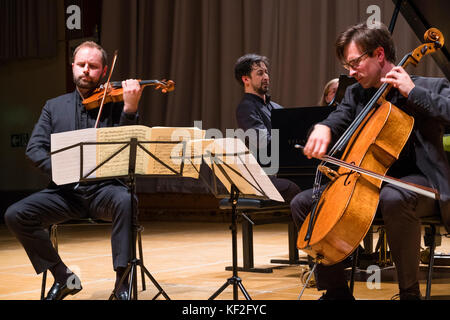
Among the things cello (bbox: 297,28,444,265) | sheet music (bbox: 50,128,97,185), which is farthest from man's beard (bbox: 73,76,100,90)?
cello (bbox: 297,28,444,265)

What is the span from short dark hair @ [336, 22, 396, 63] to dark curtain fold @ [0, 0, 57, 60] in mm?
6461

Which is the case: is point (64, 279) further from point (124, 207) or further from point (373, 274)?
point (373, 274)

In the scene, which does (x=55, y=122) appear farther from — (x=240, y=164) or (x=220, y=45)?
(x=220, y=45)

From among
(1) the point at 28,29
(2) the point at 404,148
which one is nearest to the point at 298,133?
(2) the point at 404,148

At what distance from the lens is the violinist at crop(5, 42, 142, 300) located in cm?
295

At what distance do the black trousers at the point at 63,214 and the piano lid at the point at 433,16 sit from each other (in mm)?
1555

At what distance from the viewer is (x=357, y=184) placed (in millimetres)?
2197

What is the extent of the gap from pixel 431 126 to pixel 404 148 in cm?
13

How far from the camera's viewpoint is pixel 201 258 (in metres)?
4.57

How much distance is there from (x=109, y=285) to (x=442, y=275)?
5.83 ft

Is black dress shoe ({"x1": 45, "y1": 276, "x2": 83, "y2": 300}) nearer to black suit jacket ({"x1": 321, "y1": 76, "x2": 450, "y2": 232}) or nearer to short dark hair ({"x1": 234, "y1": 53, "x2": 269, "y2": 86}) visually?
black suit jacket ({"x1": 321, "y1": 76, "x2": 450, "y2": 232})

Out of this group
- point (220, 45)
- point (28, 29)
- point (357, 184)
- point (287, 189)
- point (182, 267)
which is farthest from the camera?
point (28, 29)

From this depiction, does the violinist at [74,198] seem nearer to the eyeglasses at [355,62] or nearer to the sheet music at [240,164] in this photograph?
the sheet music at [240,164]

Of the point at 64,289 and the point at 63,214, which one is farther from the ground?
the point at 63,214
